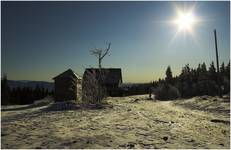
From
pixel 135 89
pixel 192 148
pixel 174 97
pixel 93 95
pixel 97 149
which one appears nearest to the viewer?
pixel 97 149

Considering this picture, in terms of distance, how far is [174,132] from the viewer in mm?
7652

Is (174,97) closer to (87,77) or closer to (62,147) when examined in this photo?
(87,77)

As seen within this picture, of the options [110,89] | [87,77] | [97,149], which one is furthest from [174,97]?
[97,149]

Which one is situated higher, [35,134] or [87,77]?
[87,77]

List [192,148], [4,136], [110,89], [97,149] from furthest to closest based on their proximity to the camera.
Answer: [110,89], [4,136], [192,148], [97,149]

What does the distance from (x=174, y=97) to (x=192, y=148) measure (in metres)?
30.6

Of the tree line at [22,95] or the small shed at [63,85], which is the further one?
the tree line at [22,95]

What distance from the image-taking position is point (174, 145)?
6219mm

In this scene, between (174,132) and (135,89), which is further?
(135,89)

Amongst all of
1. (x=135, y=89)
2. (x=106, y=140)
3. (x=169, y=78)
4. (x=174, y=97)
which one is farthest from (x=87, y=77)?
(x=169, y=78)

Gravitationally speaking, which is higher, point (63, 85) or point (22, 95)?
point (63, 85)

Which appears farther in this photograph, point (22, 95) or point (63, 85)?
point (22, 95)

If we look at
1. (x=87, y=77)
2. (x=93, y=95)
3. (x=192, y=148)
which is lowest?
(x=192, y=148)

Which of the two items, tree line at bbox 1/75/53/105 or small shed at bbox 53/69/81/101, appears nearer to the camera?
small shed at bbox 53/69/81/101
